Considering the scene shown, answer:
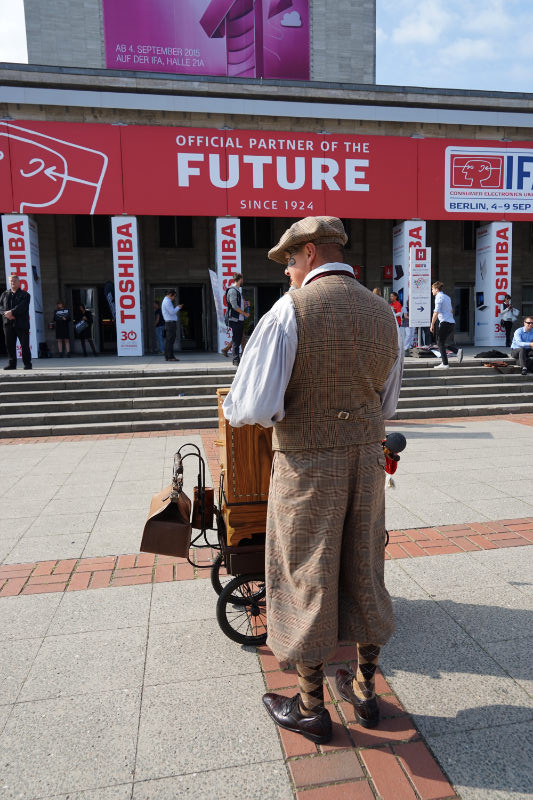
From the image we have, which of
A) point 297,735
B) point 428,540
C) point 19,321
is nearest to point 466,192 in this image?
point 19,321

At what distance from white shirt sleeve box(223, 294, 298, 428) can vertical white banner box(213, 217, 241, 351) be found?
1337 centimetres

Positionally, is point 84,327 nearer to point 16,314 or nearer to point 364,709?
point 16,314

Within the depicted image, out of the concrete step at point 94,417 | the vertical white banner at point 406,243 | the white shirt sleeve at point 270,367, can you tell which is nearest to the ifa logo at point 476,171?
the vertical white banner at point 406,243

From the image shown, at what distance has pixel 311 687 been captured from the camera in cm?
212

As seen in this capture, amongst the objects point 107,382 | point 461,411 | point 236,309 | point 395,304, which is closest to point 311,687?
point 461,411

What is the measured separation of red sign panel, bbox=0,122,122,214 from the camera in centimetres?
1418

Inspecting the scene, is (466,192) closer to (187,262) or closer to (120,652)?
(187,262)

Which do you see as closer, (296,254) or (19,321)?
(296,254)

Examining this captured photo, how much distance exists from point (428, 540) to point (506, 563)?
0.59 metres

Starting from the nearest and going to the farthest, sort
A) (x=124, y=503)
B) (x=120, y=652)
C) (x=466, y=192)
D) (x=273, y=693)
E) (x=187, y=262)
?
1. (x=273, y=693)
2. (x=120, y=652)
3. (x=124, y=503)
4. (x=466, y=192)
5. (x=187, y=262)

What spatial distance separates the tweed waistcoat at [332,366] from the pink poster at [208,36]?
2741 cm

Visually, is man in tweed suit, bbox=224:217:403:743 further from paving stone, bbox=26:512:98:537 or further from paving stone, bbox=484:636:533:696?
paving stone, bbox=26:512:98:537

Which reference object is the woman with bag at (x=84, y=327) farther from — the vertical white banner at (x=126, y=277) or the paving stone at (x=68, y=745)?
the paving stone at (x=68, y=745)

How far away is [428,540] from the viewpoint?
4.11 metres
